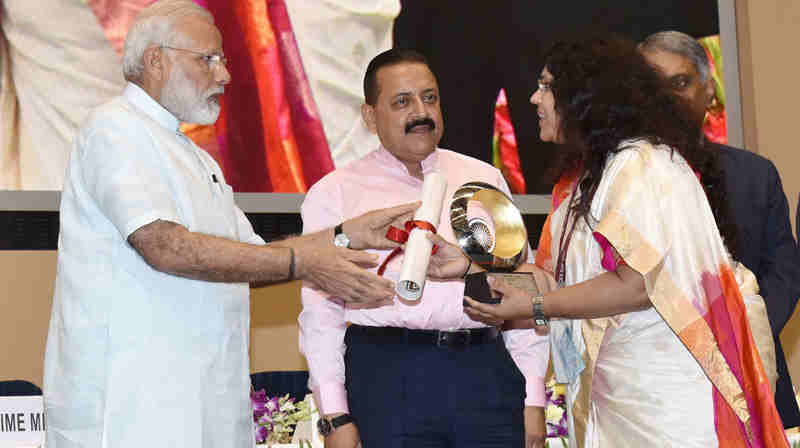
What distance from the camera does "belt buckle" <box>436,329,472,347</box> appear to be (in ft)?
8.27

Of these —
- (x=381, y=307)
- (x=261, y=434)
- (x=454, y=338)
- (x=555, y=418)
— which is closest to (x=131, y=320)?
(x=381, y=307)

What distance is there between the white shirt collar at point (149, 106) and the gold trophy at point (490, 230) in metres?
0.80

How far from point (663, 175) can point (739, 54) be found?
10.3 ft

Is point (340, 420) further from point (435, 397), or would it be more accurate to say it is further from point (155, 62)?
point (155, 62)

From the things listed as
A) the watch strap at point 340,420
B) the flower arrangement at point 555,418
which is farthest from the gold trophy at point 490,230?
the flower arrangement at point 555,418

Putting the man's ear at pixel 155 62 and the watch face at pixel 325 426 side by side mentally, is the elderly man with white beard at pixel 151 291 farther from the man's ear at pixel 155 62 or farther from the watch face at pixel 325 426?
the watch face at pixel 325 426

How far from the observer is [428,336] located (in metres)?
2.53

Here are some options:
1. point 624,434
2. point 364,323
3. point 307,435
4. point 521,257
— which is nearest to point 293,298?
point 307,435

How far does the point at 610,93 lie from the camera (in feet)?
7.24

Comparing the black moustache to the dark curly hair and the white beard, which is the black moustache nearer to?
the dark curly hair

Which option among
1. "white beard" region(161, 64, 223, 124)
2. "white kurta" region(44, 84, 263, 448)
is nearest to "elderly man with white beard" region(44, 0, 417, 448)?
"white kurta" region(44, 84, 263, 448)

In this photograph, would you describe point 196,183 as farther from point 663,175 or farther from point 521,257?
point 663,175

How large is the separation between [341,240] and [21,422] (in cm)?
122

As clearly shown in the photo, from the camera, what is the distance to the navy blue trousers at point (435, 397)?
2432 mm
